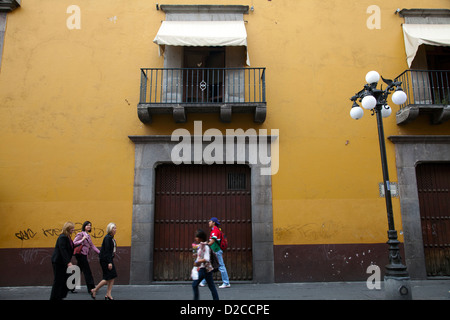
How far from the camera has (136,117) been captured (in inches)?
316

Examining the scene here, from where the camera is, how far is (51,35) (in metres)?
8.40

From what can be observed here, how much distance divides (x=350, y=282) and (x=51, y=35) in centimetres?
1042

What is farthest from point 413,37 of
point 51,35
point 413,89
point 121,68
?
point 51,35

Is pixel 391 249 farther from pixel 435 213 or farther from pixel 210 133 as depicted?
pixel 210 133

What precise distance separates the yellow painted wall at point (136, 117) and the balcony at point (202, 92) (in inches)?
12.9

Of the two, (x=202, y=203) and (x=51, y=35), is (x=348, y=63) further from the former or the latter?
(x=51, y=35)

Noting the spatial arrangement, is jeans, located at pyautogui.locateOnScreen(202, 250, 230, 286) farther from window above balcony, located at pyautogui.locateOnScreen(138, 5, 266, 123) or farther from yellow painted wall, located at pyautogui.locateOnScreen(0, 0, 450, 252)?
window above balcony, located at pyautogui.locateOnScreen(138, 5, 266, 123)

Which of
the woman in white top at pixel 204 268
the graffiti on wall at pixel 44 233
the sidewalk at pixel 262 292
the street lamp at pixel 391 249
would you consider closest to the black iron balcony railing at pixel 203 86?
the street lamp at pixel 391 249

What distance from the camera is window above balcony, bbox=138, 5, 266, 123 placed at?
25.2 feet

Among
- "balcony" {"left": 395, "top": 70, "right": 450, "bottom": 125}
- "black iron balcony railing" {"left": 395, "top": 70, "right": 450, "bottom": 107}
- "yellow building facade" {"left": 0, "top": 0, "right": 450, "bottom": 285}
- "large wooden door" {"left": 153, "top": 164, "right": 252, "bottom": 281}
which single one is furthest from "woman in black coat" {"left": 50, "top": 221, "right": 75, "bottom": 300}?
"black iron balcony railing" {"left": 395, "top": 70, "right": 450, "bottom": 107}

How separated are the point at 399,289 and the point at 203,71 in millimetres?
6688

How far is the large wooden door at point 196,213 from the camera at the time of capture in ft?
25.2

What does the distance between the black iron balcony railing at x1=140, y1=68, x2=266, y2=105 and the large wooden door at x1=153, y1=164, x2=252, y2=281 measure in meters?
1.88
